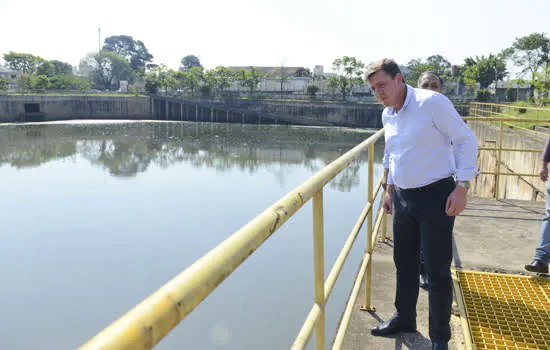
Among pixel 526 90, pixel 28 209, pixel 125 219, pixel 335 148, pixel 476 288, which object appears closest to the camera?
pixel 476 288

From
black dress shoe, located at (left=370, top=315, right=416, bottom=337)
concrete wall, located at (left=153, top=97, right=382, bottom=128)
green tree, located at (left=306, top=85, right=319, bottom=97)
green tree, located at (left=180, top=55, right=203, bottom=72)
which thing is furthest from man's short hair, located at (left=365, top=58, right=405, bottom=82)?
green tree, located at (left=180, top=55, right=203, bottom=72)

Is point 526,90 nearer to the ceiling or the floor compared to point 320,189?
nearer to the ceiling

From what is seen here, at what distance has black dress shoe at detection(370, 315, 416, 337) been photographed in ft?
7.59

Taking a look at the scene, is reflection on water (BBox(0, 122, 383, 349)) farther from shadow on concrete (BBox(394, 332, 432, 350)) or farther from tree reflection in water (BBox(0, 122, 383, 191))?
shadow on concrete (BBox(394, 332, 432, 350))

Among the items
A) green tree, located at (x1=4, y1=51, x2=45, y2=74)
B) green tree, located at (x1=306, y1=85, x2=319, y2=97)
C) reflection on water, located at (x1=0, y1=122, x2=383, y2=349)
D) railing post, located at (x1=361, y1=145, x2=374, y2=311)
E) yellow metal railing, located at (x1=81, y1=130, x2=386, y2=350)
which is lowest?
reflection on water, located at (x1=0, y1=122, x2=383, y2=349)

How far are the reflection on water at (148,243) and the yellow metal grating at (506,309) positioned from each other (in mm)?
2562

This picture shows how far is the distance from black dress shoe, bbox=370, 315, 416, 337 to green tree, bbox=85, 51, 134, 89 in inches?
3331

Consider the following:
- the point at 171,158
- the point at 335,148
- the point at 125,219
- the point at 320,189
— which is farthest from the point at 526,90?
the point at 320,189

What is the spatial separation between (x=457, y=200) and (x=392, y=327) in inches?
32.8

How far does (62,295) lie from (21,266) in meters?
1.43

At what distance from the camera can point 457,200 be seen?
1876mm

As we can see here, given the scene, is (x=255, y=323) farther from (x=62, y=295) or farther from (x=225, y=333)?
(x=62, y=295)

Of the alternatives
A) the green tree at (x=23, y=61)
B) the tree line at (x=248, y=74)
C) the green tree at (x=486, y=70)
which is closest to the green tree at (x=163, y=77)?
the tree line at (x=248, y=74)

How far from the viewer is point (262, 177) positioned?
1471 centimetres
